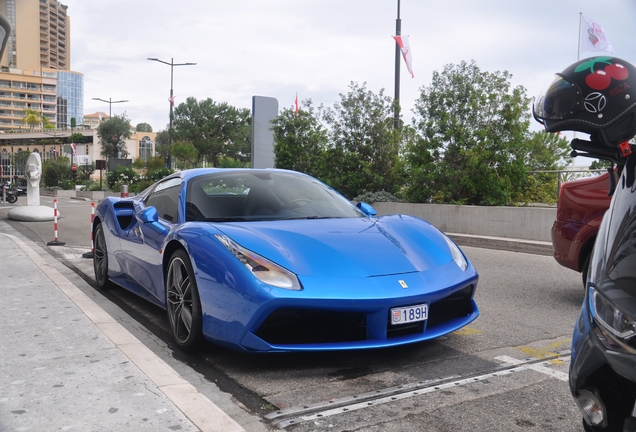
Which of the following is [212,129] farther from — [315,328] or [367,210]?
[315,328]

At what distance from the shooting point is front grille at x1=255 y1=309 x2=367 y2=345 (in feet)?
11.7

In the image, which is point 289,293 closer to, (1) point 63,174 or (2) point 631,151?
(2) point 631,151

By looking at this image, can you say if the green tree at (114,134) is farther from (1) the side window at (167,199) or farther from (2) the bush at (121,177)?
(1) the side window at (167,199)

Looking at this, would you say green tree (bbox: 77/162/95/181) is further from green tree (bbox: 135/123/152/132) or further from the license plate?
green tree (bbox: 135/123/152/132)

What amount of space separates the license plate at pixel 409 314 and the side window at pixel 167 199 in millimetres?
1926

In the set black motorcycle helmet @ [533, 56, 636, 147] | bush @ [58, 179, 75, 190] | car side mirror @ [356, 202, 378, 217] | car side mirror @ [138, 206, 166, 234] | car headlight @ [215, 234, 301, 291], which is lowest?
bush @ [58, 179, 75, 190]

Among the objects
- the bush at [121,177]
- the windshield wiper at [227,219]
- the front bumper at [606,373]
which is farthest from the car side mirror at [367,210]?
the bush at [121,177]

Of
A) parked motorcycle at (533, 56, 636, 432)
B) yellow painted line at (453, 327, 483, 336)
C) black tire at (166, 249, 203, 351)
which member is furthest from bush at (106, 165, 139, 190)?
parked motorcycle at (533, 56, 636, 432)

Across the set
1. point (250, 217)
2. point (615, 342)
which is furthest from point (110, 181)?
point (615, 342)

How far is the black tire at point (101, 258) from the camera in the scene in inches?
253

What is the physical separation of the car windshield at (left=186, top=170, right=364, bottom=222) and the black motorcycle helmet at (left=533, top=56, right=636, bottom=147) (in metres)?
2.25

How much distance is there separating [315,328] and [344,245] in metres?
0.61

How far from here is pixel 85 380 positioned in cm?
341

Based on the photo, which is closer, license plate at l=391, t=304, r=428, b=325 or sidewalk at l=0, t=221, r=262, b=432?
sidewalk at l=0, t=221, r=262, b=432
